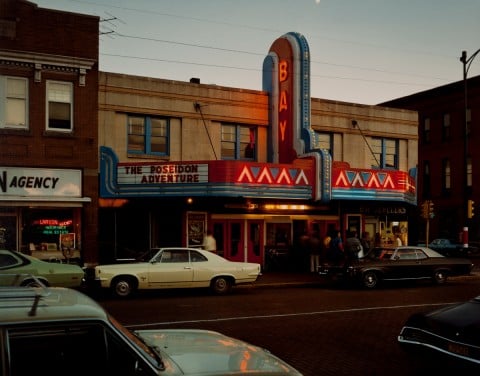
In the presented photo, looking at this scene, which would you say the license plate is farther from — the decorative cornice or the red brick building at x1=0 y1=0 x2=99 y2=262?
the decorative cornice

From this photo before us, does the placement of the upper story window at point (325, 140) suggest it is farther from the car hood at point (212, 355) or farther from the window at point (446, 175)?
the window at point (446, 175)

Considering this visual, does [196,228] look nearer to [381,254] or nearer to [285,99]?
[285,99]

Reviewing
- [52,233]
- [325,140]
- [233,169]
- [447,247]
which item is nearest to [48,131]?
[52,233]

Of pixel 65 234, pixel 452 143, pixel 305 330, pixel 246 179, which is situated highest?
pixel 452 143

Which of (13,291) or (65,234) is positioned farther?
(65,234)

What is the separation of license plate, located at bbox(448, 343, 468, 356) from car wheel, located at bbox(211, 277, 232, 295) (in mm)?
10169

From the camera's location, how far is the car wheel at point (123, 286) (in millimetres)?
15688

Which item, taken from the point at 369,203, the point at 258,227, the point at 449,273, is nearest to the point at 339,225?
the point at 369,203

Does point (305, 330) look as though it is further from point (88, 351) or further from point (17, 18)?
point (17, 18)

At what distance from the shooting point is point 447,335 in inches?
283

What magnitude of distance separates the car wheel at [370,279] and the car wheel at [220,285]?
14.5 feet

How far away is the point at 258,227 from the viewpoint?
78.4 feet

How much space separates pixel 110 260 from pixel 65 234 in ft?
7.09

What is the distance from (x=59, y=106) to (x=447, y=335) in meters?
15.9
